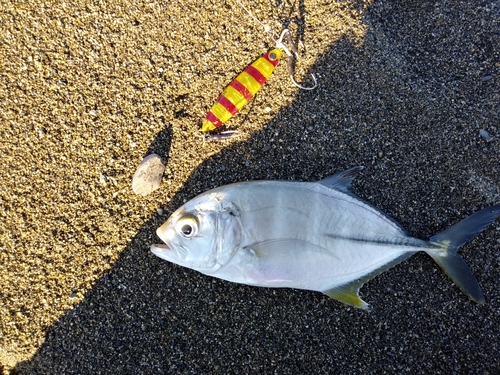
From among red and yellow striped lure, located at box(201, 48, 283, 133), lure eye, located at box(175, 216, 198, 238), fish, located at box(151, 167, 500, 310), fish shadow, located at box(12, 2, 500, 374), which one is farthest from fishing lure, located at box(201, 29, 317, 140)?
lure eye, located at box(175, 216, 198, 238)

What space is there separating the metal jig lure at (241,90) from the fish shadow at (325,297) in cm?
14

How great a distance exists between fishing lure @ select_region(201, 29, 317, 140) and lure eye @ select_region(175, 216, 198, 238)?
544 mm

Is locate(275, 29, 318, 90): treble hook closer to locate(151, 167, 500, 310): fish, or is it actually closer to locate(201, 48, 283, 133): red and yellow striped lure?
locate(201, 48, 283, 133): red and yellow striped lure

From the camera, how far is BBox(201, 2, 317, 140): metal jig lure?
7.06ft

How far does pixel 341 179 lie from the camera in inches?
78.4

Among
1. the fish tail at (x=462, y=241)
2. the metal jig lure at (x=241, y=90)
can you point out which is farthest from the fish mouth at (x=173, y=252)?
the fish tail at (x=462, y=241)

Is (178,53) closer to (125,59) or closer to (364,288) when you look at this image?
(125,59)

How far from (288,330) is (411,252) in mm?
764

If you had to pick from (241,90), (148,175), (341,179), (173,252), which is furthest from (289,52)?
(173,252)

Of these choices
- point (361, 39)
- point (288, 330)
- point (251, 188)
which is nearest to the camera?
point (251, 188)

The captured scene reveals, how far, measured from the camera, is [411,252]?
2.00m

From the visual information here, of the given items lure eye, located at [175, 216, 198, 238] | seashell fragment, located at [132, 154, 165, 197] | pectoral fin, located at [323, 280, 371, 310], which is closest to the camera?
lure eye, located at [175, 216, 198, 238]

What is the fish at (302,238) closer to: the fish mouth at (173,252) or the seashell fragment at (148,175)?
the fish mouth at (173,252)

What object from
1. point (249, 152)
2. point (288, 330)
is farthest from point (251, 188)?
point (288, 330)
